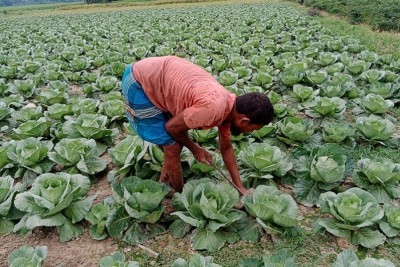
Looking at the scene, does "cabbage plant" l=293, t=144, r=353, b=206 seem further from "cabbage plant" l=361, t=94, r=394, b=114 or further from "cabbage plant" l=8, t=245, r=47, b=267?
"cabbage plant" l=8, t=245, r=47, b=267

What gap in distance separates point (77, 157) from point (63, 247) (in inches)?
38.3

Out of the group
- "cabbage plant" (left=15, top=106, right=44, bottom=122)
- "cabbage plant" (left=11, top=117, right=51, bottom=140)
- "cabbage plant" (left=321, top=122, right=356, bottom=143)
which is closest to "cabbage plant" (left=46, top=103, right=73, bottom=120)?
"cabbage plant" (left=15, top=106, right=44, bottom=122)

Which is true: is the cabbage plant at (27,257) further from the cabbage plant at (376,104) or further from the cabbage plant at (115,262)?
the cabbage plant at (376,104)

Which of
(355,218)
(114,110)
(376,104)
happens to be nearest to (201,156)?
(355,218)

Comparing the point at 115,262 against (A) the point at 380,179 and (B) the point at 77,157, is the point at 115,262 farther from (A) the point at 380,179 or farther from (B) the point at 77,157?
(A) the point at 380,179

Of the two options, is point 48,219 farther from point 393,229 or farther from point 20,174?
point 393,229

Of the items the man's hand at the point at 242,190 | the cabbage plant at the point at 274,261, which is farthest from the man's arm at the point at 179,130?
the cabbage plant at the point at 274,261

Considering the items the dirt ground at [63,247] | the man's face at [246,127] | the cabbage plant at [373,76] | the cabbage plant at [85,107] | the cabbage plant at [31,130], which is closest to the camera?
the man's face at [246,127]

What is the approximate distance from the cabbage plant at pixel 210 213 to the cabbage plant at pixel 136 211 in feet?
0.61

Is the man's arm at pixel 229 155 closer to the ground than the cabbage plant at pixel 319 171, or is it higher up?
higher up

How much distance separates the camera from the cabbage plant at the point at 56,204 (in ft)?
9.31

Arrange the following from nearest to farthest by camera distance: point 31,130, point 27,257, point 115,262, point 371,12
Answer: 1. point 115,262
2. point 27,257
3. point 31,130
4. point 371,12

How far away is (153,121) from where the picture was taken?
9.65ft

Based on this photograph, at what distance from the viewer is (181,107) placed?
2.70 meters
